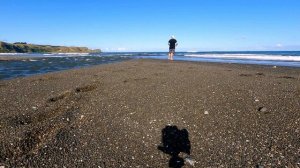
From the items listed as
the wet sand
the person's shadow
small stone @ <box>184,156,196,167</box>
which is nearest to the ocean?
the wet sand

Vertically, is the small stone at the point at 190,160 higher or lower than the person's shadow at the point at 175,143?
lower

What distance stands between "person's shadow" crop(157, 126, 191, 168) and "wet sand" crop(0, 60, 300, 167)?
0.02 metres

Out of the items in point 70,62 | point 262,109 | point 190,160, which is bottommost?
point 70,62

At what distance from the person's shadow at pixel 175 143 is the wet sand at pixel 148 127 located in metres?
0.02

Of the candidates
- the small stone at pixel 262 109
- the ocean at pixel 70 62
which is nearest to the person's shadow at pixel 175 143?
the small stone at pixel 262 109

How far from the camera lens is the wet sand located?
577 cm

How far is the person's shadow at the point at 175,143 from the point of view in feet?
18.6

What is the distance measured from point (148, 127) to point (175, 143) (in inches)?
48.5

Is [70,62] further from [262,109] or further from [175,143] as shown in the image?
[175,143]

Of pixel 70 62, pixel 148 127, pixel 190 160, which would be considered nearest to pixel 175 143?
pixel 190 160

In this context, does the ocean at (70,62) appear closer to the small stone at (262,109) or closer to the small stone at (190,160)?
the small stone at (262,109)

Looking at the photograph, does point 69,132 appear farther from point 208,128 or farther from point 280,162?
point 280,162

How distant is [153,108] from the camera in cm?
938

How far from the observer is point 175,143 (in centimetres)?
652
